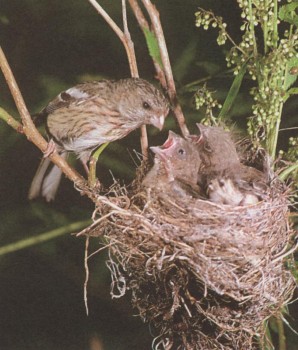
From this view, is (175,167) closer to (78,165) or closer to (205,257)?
(205,257)

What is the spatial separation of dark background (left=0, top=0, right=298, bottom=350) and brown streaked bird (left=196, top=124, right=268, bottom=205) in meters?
0.47

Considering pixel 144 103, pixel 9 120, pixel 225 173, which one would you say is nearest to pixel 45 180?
pixel 144 103

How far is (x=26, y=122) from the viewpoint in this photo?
1.40 meters

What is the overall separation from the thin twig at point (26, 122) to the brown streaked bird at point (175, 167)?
20 centimetres

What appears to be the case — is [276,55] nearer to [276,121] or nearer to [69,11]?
[276,121]

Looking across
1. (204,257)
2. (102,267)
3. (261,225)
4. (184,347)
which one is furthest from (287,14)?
(102,267)

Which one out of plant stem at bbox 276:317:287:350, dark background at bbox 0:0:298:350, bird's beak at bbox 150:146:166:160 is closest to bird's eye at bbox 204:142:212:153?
bird's beak at bbox 150:146:166:160

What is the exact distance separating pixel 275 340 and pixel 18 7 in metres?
1.41

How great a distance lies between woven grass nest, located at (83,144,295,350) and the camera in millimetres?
1322

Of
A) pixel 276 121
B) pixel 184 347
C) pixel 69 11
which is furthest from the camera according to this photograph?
pixel 69 11

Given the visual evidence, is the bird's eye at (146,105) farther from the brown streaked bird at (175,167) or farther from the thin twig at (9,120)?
the thin twig at (9,120)

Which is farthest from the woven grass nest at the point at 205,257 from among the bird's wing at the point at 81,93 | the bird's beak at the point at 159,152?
the bird's wing at the point at 81,93

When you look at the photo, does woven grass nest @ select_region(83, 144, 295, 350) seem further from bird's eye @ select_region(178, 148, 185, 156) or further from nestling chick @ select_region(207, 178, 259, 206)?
bird's eye @ select_region(178, 148, 185, 156)

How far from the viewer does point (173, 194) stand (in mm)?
1499
